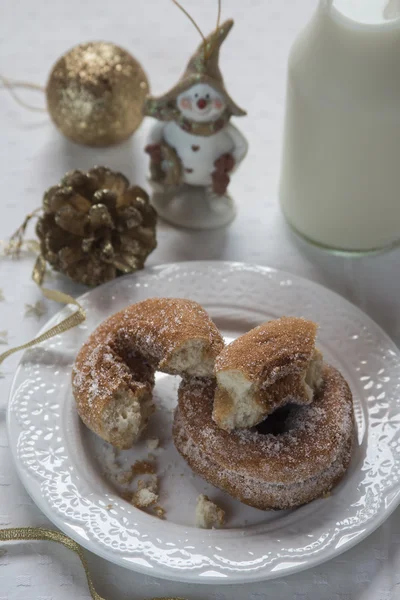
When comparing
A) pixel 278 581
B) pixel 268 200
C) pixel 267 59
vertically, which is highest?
pixel 267 59

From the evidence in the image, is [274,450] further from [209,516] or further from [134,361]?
[134,361]

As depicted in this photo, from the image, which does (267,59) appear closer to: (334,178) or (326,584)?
(334,178)

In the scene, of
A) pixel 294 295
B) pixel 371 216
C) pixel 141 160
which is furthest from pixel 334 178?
pixel 141 160

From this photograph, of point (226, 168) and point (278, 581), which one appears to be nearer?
point (278, 581)

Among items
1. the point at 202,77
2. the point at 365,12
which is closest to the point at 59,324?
→ the point at 202,77

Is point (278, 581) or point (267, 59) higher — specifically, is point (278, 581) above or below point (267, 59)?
below

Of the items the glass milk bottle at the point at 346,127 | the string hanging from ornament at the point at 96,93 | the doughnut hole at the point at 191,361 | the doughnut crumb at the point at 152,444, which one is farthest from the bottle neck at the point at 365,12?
the doughnut crumb at the point at 152,444

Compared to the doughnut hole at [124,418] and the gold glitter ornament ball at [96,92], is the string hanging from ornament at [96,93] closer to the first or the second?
the gold glitter ornament ball at [96,92]
